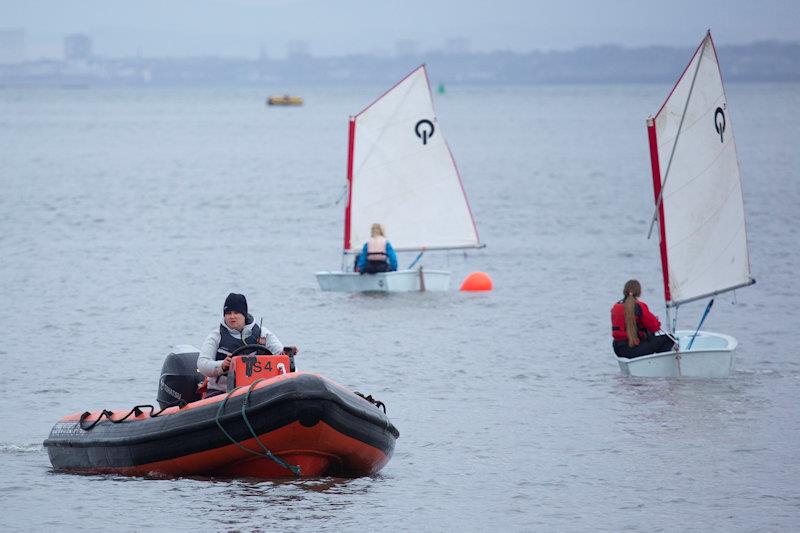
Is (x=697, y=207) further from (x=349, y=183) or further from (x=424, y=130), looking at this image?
(x=424, y=130)

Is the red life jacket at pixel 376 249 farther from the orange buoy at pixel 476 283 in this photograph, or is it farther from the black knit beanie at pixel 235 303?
the black knit beanie at pixel 235 303

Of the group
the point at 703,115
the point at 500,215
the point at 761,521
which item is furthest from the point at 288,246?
the point at 761,521

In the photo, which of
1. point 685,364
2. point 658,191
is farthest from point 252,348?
point 658,191

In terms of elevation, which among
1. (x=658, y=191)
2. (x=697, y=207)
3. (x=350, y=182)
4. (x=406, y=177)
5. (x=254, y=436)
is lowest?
(x=254, y=436)

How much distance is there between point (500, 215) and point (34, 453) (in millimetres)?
41054

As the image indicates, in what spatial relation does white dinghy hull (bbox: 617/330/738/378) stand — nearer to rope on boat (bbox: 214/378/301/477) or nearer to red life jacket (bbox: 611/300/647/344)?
red life jacket (bbox: 611/300/647/344)

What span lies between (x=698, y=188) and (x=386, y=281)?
10.5 meters

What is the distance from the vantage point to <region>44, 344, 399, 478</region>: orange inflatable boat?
15.7 meters

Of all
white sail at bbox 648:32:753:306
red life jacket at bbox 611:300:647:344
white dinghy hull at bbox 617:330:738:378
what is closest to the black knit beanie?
red life jacket at bbox 611:300:647:344

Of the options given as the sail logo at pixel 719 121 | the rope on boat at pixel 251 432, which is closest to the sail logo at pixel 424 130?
the sail logo at pixel 719 121

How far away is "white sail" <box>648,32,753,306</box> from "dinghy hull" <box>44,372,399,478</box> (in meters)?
9.04

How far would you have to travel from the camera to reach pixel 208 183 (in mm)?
79500

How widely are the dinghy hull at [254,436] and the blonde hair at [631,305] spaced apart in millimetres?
6723

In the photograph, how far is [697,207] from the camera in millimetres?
25156
